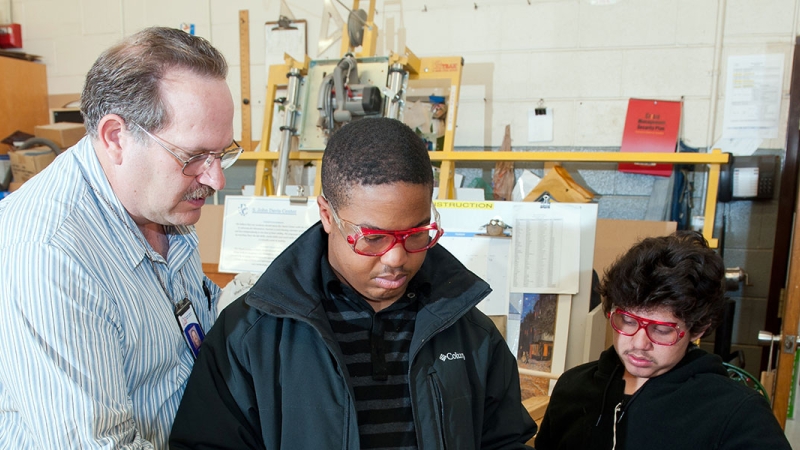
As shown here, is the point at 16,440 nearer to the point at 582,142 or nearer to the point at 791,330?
the point at 791,330

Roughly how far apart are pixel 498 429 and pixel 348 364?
0.31m

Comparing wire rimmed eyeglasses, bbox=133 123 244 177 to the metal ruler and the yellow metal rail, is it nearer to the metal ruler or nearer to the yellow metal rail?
the yellow metal rail

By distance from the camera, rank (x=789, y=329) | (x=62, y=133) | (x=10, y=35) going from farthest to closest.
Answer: (x=10, y=35), (x=62, y=133), (x=789, y=329)

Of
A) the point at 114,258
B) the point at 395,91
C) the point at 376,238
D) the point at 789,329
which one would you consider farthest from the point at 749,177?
the point at 114,258

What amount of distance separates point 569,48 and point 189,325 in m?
2.70

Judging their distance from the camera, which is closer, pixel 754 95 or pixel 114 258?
pixel 114 258

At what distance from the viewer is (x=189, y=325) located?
1.07m

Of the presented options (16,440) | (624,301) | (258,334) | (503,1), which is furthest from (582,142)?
(16,440)

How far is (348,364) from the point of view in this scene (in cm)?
93

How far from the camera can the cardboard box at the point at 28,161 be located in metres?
3.28

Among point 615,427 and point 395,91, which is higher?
point 395,91

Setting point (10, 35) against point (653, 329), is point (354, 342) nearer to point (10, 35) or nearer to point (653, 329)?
point (653, 329)

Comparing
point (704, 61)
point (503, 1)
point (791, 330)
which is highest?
point (503, 1)

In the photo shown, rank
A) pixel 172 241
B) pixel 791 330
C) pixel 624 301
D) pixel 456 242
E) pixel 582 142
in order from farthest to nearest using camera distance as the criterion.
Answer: pixel 582 142 < pixel 456 242 < pixel 791 330 < pixel 624 301 < pixel 172 241
